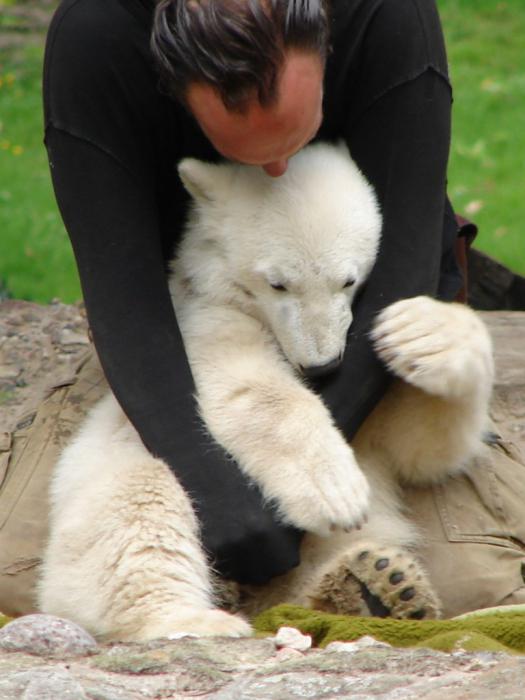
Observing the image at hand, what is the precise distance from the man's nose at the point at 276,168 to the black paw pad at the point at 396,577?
972mm

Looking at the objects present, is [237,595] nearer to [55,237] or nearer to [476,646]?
[476,646]

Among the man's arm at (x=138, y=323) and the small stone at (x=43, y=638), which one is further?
the man's arm at (x=138, y=323)

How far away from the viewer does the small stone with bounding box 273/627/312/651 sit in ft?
7.64

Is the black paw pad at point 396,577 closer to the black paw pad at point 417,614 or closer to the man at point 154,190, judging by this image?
the black paw pad at point 417,614

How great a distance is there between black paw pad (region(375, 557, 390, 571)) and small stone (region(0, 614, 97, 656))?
688 mm

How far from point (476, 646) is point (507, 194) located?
4.97 m

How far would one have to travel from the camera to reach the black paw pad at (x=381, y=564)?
8.93 feet

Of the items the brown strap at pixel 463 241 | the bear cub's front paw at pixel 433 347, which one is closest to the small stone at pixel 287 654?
the bear cub's front paw at pixel 433 347

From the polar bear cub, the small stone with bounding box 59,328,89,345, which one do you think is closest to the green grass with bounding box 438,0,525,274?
the small stone with bounding box 59,328,89,345

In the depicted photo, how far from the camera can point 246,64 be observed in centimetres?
255

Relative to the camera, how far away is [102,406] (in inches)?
132

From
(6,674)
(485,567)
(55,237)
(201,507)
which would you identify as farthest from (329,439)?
(55,237)

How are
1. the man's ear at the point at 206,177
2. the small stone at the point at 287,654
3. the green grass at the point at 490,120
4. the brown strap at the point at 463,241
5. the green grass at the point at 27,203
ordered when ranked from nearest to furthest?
the small stone at the point at 287,654, the man's ear at the point at 206,177, the brown strap at the point at 463,241, the green grass at the point at 27,203, the green grass at the point at 490,120

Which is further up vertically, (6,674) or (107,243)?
(107,243)
